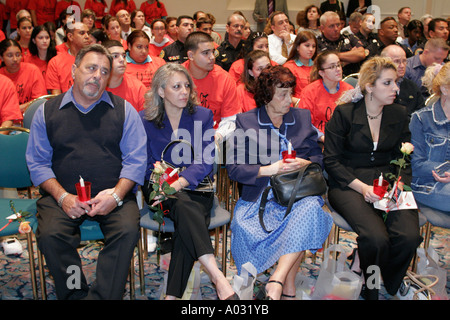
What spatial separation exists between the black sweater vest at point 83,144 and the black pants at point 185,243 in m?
0.45

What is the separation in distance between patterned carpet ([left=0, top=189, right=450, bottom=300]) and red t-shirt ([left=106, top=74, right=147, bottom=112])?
112cm

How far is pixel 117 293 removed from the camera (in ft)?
7.72

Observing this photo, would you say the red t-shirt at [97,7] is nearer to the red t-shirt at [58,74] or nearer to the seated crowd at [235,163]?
the red t-shirt at [58,74]

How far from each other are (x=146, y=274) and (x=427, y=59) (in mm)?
3386

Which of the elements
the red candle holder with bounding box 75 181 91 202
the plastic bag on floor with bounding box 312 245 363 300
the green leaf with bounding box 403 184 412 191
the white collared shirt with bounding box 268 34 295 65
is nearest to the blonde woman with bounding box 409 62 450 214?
the green leaf with bounding box 403 184 412 191

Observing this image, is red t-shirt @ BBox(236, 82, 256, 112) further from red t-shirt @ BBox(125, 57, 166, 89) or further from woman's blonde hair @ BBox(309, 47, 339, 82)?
red t-shirt @ BBox(125, 57, 166, 89)

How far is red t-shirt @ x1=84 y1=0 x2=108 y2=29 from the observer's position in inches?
343

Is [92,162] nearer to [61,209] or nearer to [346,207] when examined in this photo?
[61,209]

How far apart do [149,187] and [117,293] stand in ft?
2.16

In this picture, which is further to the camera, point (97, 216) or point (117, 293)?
point (97, 216)

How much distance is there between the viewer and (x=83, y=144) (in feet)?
8.49

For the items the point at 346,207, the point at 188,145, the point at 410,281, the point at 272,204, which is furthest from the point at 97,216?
the point at 410,281

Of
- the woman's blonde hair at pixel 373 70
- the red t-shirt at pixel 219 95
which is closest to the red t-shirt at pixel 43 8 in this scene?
the red t-shirt at pixel 219 95

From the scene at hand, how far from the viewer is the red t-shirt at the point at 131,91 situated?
3.62m
